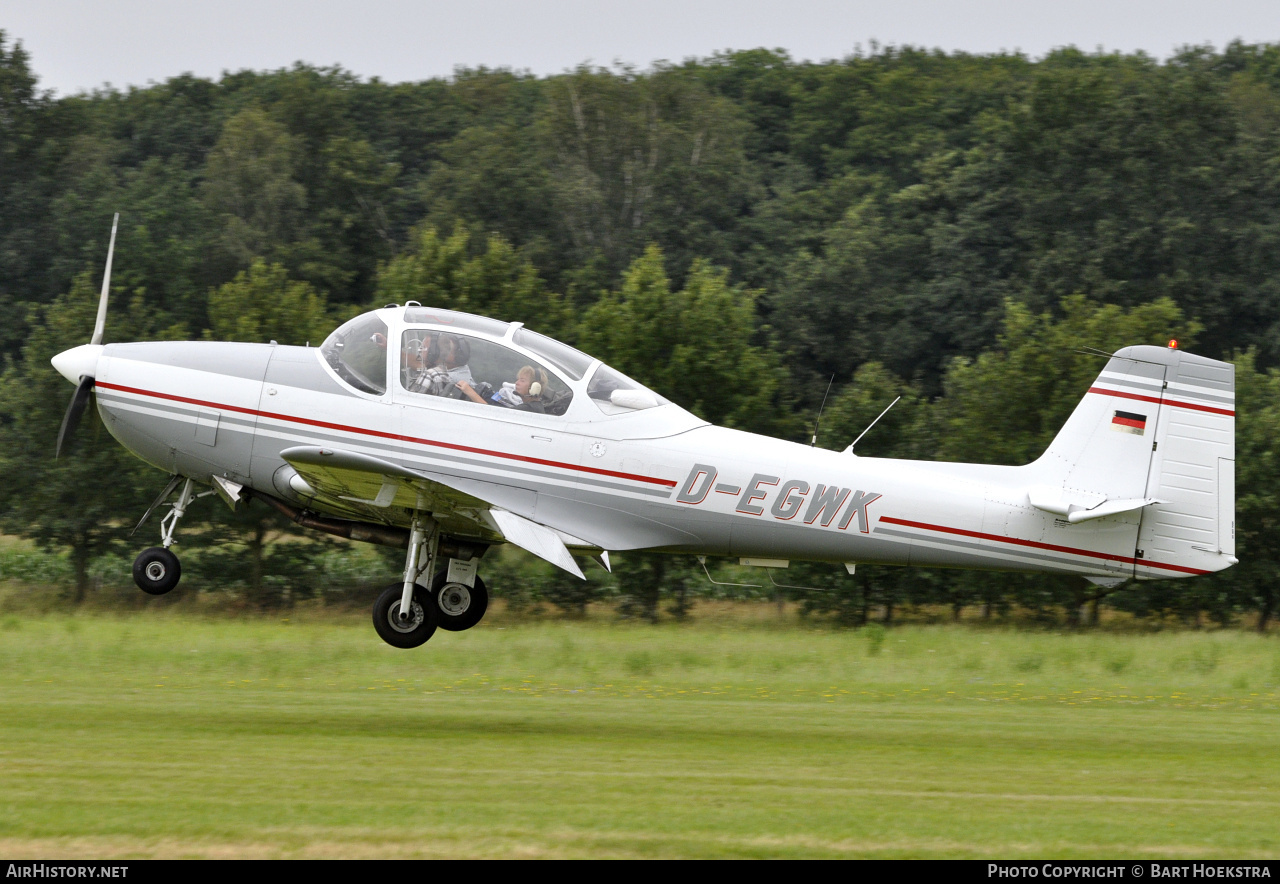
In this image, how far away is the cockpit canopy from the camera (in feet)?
35.3

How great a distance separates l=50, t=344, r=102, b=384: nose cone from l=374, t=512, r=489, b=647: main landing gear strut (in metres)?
2.83

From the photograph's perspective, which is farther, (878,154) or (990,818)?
(878,154)

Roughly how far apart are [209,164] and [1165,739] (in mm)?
45226

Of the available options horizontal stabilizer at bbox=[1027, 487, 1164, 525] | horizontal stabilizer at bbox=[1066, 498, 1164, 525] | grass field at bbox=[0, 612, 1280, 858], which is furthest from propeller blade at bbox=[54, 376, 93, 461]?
horizontal stabilizer at bbox=[1066, 498, 1164, 525]

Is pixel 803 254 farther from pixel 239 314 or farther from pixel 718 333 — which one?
pixel 239 314

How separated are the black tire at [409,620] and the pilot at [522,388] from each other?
1.76 meters

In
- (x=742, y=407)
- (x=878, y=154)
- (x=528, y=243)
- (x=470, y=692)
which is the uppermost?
(x=878, y=154)

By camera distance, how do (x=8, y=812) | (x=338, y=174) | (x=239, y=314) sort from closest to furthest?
(x=8, y=812) → (x=239, y=314) → (x=338, y=174)

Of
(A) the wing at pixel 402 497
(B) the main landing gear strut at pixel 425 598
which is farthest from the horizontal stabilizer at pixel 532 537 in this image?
(B) the main landing gear strut at pixel 425 598

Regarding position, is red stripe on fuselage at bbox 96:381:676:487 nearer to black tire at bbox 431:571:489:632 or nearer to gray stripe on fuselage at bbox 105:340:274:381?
gray stripe on fuselage at bbox 105:340:274:381

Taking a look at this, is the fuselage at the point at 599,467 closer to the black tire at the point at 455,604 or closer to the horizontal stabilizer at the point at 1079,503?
the horizontal stabilizer at the point at 1079,503

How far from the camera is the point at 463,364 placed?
10766 mm
